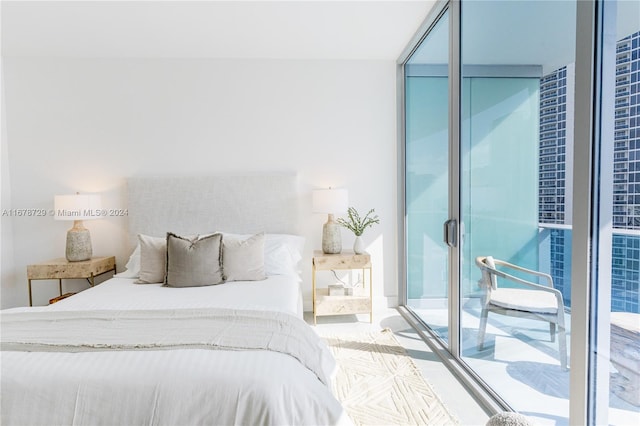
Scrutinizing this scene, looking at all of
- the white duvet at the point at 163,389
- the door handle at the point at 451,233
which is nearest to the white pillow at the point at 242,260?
the white duvet at the point at 163,389

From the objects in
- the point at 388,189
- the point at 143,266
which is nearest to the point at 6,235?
the point at 143,266

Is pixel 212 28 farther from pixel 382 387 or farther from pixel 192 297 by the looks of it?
pixel 382 387

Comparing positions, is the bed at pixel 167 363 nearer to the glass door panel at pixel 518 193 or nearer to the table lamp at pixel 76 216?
the glass door panel at pixel 518 193

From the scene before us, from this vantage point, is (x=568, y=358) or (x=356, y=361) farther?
(x=356, y=361)

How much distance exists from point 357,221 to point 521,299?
84.3 inches

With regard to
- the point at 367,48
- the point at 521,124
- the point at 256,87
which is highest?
the point at 367,48

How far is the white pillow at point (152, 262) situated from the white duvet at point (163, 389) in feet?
4.60

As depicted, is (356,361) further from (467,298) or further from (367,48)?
(367,48)

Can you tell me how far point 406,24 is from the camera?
306 centimetres

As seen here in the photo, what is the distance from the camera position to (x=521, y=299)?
5.87 feet

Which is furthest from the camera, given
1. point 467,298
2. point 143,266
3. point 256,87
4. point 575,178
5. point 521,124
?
point 256,87

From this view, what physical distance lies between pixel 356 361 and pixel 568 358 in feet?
4.87

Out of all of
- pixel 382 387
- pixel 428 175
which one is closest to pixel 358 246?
pixel 428 175

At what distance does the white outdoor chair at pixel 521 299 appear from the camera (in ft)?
5.04
